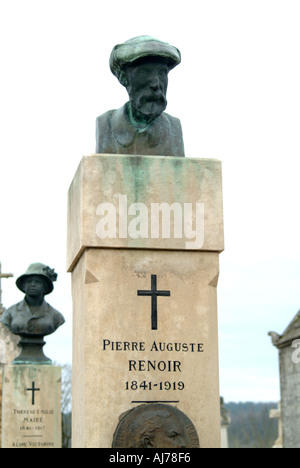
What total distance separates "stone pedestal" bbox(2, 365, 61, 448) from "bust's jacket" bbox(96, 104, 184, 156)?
8.62 metres

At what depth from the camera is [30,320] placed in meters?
15.4

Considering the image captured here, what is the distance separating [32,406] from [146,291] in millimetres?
8855

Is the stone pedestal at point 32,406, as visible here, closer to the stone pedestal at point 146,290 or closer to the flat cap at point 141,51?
the stone pedestal at point 146,290

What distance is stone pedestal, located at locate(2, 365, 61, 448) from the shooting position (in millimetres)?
14523

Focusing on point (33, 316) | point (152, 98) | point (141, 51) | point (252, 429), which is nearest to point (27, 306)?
point (33, 316)

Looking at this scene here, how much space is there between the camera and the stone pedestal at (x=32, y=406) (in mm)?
14523

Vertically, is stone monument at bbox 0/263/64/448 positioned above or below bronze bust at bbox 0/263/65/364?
below

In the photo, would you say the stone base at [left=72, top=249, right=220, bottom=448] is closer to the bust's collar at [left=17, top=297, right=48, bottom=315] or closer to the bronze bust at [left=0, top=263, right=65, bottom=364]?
the bronze bust at [left=0, top=263, right=65, bottom=364]

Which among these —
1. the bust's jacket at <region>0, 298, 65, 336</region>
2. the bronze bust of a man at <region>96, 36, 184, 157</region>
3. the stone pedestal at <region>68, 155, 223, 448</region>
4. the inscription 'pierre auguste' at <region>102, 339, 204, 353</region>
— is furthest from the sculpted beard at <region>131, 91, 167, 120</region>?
the bust's jacket at <region>0, 298, 65, 336</region>

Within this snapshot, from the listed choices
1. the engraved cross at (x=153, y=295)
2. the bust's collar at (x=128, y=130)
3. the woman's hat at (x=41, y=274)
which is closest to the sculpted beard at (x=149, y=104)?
the bust's collar at (x=128, y=130)

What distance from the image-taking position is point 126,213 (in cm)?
643

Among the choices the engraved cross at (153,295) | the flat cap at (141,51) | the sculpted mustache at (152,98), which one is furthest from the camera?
the sculpted mustache at (152,98)

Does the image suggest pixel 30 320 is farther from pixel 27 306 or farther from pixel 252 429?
pixel 252 429

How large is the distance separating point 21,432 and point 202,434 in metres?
8.80
